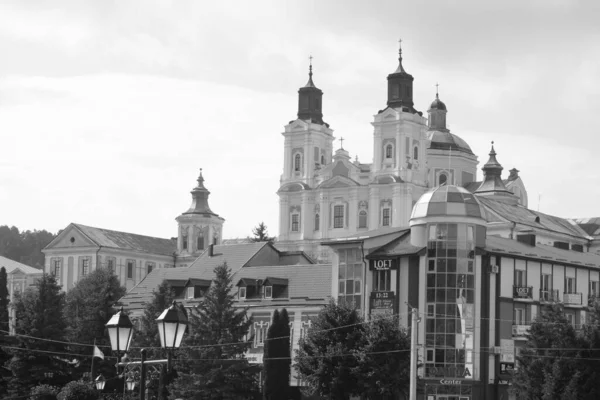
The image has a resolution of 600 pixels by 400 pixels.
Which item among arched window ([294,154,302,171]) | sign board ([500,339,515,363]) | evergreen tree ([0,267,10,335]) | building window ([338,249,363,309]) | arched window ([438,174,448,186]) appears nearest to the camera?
sign board ([500,339,515,363])

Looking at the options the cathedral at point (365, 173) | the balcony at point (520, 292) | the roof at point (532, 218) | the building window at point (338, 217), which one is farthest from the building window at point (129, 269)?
the balcony at point (520, 292)

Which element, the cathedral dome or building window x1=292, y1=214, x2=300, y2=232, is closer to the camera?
building window x1=292, y1=214, x2=300, y2=232

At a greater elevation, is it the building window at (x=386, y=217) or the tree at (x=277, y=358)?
the building window at (x=386, y=217)

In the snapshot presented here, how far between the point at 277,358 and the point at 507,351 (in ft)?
38.6

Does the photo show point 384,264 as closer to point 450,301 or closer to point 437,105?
point 450,301

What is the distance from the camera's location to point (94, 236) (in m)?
132

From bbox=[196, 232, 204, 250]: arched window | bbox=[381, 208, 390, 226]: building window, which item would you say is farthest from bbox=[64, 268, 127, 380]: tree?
bbox=[196, 232, 204, 250]: arched window

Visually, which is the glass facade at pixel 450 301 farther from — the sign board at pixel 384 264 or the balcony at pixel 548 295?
the balcony at pixel 548 295

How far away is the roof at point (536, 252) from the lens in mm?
65312

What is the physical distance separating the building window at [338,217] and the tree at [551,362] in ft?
258

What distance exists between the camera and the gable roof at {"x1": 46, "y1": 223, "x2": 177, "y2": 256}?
132125 millimetres

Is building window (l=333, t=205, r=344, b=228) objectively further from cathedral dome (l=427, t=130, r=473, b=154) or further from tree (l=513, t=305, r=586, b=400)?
tree (l=513, t=305, r=586, b=400)

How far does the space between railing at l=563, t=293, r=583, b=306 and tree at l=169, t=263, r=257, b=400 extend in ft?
56.1

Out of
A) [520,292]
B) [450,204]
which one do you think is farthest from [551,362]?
[450,204]
